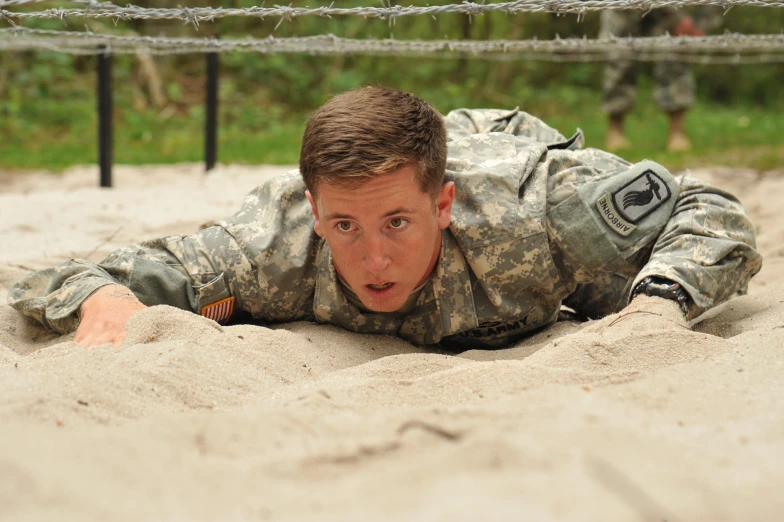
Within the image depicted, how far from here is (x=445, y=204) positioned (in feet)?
8.13

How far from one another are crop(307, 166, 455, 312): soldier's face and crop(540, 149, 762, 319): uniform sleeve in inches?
17.4

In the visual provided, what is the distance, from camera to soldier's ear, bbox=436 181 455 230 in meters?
2.46

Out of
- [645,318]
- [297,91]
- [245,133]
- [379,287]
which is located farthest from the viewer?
[297,91]

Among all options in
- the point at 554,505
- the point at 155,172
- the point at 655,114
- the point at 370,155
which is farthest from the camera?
the point at 655,114

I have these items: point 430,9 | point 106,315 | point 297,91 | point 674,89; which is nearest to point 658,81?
point 674,89

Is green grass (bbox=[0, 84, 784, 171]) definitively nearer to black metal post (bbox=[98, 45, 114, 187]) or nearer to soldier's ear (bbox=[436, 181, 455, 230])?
black metal post (bbox=[98, 45, 114, 187])

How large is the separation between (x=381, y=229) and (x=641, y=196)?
2.79 feet

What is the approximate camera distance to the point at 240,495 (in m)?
1.27

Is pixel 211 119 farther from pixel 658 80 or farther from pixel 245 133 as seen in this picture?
pixel 658 80

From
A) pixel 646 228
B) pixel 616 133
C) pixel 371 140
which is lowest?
pixel 616 133

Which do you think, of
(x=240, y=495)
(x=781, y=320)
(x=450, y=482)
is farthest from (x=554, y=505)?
(x=781, y=320)

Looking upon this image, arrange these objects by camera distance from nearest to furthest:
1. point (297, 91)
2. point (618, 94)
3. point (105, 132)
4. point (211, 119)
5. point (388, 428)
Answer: point (388, 428), point (105, 132), point (211, 119), point (618, 94), point (297, 91)

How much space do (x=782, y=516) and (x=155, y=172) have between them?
18.1 ft

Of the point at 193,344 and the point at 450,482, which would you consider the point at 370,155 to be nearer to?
the point at 193,344
